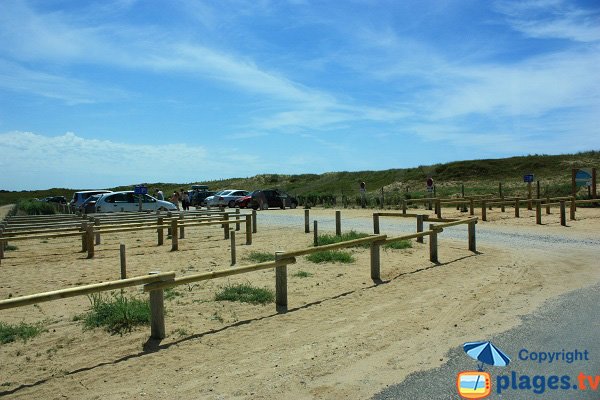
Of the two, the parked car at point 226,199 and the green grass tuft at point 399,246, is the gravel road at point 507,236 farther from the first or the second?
the parked car at point 226,199

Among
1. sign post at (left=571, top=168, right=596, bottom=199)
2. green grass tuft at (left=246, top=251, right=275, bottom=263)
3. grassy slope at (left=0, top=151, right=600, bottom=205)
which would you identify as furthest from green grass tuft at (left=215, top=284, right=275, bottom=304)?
grassy slope at (left=0, top=151, right=600, bottom=205)

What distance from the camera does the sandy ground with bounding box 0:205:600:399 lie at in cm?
499

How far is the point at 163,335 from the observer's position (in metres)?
6.37

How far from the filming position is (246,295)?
838 centimetres

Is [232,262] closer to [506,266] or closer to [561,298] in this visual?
[506,266]

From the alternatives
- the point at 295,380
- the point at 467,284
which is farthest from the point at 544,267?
the point at 295,380

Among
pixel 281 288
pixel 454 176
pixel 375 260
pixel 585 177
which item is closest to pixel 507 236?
pixel 375 260

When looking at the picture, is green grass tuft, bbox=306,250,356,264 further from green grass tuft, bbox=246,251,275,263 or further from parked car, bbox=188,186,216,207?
parked car, bbox=188,186,216,207

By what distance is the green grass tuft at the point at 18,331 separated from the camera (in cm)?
639

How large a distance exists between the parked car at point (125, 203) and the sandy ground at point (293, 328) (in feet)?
43.9

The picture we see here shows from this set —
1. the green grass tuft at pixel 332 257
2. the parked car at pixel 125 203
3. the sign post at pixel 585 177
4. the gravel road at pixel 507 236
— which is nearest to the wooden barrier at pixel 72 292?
the green grass tuft at pixel 332 257

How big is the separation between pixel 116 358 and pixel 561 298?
6.25 meters

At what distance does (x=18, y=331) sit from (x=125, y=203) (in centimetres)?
2054

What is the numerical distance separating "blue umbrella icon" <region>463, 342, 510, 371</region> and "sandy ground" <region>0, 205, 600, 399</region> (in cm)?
23
